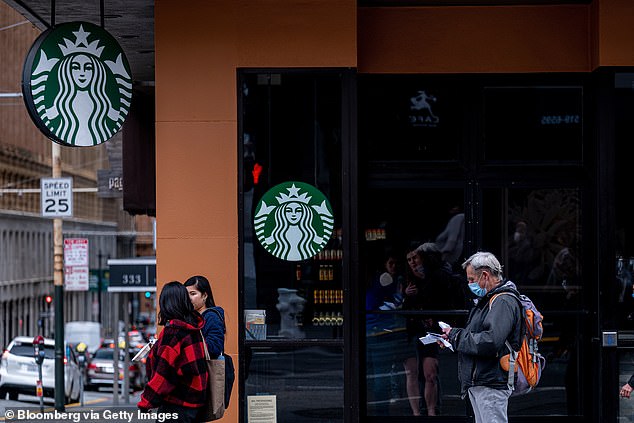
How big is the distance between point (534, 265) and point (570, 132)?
1384 millimetres

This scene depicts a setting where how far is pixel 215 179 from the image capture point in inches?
439

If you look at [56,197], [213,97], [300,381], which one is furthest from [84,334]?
[213,97]

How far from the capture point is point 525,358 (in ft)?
29.6

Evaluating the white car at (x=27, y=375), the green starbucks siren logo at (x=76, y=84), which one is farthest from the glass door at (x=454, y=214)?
the white car at (x=27, y=375)

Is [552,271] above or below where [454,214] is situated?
below

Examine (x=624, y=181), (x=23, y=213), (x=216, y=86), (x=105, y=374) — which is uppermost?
(x=216, y=86)

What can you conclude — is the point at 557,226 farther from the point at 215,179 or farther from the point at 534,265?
the point at 215,179

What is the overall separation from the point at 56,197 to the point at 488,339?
20971 millimetres

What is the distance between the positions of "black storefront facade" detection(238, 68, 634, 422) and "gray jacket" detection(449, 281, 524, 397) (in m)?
2.19

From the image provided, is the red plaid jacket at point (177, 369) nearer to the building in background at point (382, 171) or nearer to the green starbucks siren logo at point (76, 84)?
the building in background at point (382, 171)

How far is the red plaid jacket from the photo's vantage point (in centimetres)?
839

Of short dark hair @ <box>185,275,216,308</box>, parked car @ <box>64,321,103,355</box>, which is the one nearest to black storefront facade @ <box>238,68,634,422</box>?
short dark hair @ <box>185,275,216,308</box>

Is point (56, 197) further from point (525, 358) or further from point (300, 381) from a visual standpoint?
point (525, 358)

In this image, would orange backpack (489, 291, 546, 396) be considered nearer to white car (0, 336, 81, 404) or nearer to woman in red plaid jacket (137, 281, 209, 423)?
woman in red plaid jacket (137, 281, 209, 423)
